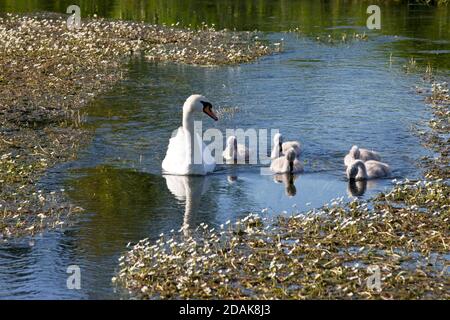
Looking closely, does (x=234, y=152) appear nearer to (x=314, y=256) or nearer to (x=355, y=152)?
(x=355, y=152)

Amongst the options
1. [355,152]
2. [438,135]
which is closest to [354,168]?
[355,152]

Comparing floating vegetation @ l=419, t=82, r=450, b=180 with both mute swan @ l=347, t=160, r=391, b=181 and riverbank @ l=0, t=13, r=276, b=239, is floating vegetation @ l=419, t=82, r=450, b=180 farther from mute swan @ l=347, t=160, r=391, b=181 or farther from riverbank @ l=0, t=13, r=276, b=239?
riverbank @ l=0, t=13, r=276, b=239

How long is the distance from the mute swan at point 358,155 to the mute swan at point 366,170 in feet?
1.12

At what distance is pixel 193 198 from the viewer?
16344mm

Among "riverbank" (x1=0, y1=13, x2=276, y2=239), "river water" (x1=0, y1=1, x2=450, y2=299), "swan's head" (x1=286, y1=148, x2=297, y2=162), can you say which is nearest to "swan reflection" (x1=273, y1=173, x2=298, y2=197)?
"river water" (x1=0, y1=1, x2=450, y2=299)

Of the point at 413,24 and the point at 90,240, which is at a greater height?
the point at 413,24

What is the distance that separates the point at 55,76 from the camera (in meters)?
26.6

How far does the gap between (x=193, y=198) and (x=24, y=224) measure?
3.13 meters

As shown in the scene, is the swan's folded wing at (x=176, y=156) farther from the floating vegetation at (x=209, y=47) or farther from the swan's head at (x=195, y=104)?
the floating vegetation at (x=209, y=47)

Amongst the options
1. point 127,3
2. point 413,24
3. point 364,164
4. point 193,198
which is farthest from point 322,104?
point 127,3

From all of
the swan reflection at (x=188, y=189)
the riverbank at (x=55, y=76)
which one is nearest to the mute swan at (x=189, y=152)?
the swan reflection at (x=188, y=189)

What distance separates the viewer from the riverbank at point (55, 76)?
15844mm
